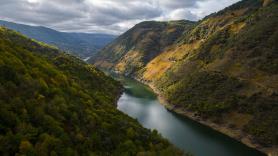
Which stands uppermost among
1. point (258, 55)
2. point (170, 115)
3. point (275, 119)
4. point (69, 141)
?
point (258, 55)

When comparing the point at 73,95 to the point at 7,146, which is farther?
the point at 73,95

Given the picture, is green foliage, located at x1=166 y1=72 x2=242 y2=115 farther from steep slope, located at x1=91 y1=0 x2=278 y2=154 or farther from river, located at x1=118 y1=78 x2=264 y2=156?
river, located at x1=118 y1=78 x2=264 y2=156

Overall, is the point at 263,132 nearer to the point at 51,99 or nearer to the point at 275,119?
the point at 275,119

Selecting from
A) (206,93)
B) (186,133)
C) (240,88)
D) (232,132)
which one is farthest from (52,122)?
(206,93)

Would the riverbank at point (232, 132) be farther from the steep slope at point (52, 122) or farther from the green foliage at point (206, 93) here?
the steep slope at point (52, 122)

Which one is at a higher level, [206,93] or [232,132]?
[206,93]

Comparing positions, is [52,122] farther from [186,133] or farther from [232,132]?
[232,132]

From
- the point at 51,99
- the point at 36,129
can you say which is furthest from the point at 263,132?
the point at 36,129

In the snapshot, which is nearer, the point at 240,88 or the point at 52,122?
the point at 52,122
